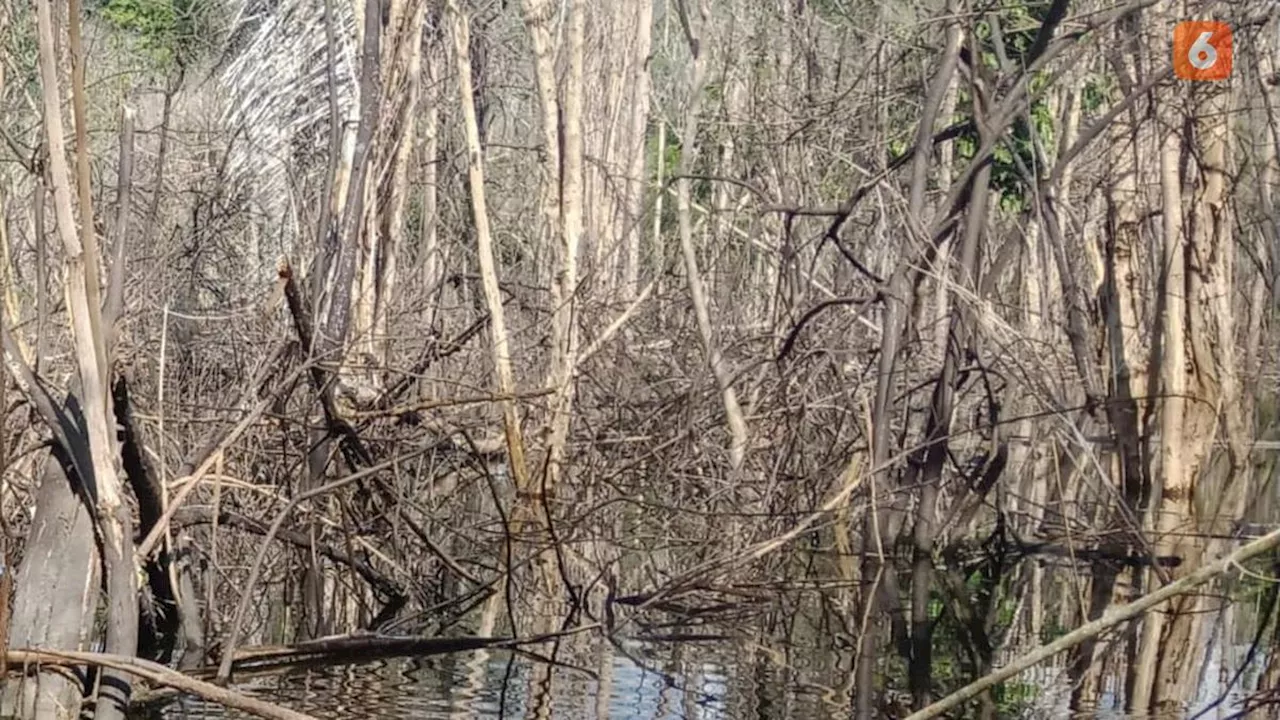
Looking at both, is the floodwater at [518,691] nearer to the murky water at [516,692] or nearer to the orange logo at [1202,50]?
the murky water at [516,692]

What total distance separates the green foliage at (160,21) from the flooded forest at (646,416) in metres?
8.14

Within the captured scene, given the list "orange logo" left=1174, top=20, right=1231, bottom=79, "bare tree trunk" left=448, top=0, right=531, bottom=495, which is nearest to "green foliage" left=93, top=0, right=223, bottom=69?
"bare tree trunk" left=448, top=0, right=531, bottom=495

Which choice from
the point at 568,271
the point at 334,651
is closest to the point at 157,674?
the point at 334,651

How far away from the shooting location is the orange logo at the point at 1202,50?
12.5 metres

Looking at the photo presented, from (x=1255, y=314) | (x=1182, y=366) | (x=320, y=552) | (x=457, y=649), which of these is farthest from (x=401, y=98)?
(x=1255, y=314)

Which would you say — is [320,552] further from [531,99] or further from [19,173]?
[531,99]

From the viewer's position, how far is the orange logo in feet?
41.1

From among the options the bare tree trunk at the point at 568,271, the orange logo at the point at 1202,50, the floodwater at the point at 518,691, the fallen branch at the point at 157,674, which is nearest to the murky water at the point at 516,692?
the floodwater at the point at 518,691

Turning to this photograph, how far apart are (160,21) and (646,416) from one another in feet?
70.9

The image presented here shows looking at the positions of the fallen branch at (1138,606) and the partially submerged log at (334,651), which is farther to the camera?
the partially submerged log at (334,651)

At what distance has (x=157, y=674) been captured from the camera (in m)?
6.18

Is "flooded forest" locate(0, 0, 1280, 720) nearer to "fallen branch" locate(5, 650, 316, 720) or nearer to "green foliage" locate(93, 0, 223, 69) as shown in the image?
"fallen branch" locate(5, 650, 316, 720)

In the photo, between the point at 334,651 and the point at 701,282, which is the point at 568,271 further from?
the point at 334,651

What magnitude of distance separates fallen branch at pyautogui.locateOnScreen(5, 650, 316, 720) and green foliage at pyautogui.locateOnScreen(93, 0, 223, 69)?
55.8ft
